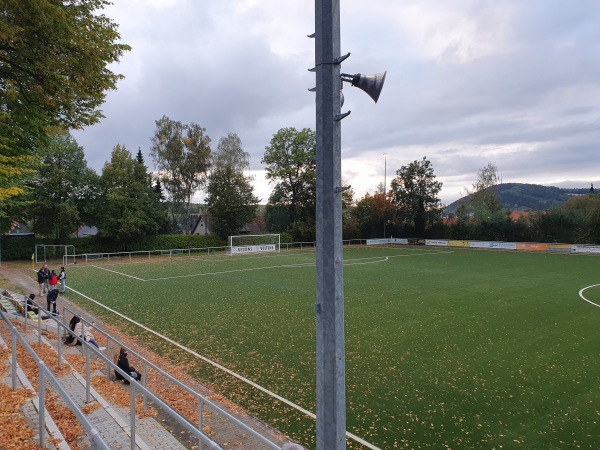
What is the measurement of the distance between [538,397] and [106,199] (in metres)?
45.6

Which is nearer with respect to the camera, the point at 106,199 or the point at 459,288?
the point at 459,288

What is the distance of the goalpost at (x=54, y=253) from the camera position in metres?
39.7

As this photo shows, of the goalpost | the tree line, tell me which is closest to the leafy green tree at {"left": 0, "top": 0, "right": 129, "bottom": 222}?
the tree line

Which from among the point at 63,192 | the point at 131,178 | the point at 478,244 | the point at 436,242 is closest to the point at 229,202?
the point at 131,178

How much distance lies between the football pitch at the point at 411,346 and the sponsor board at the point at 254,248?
18647mm

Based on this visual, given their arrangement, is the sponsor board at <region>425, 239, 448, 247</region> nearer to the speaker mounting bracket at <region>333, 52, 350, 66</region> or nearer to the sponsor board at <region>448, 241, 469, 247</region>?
the sponsor board at <region>448, 241, 469, 247</region>

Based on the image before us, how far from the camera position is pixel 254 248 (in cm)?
4903

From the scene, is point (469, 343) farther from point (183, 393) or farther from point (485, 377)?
point (183, 393)

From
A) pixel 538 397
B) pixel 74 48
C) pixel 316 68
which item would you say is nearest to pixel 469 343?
pixel 538 397

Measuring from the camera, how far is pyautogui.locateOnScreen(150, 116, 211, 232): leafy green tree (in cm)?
5841

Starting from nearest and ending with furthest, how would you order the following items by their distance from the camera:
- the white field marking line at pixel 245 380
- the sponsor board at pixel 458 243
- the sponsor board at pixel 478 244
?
the white field marking line at pixel 245 380 → the sponsor board at pixel 478 244 → the sponsor board at pixel 458 243

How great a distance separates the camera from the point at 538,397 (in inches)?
373

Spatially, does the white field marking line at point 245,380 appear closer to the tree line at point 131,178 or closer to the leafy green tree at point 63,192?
the tree line at point 131,178

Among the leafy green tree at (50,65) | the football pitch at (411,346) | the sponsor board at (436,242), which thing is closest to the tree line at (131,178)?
the leafy green tree at (50,65)
